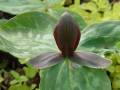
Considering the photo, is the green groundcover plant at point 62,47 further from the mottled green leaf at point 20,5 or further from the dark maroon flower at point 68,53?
the mottled green leaf at point 20,5

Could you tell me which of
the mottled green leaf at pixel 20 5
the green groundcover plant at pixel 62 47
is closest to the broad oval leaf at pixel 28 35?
the green groundcover plant at pixel 62 47

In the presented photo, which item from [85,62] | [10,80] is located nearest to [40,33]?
[85,62]

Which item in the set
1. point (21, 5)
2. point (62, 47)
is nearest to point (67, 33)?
point (62, 47)

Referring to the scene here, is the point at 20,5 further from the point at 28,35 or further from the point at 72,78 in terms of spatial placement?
the point at 72,78

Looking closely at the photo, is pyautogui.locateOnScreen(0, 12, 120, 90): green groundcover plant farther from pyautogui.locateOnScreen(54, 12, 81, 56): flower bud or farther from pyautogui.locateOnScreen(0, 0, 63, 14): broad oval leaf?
pyautogui.locateOnScreen(0, 0, 63, 14): broad oval leaf

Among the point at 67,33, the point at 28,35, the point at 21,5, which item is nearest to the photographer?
the point at 67,33

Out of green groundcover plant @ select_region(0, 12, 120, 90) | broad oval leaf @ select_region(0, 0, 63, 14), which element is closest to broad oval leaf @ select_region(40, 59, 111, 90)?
green groundcover plant @ select_region(0, 12, 120, 90)
